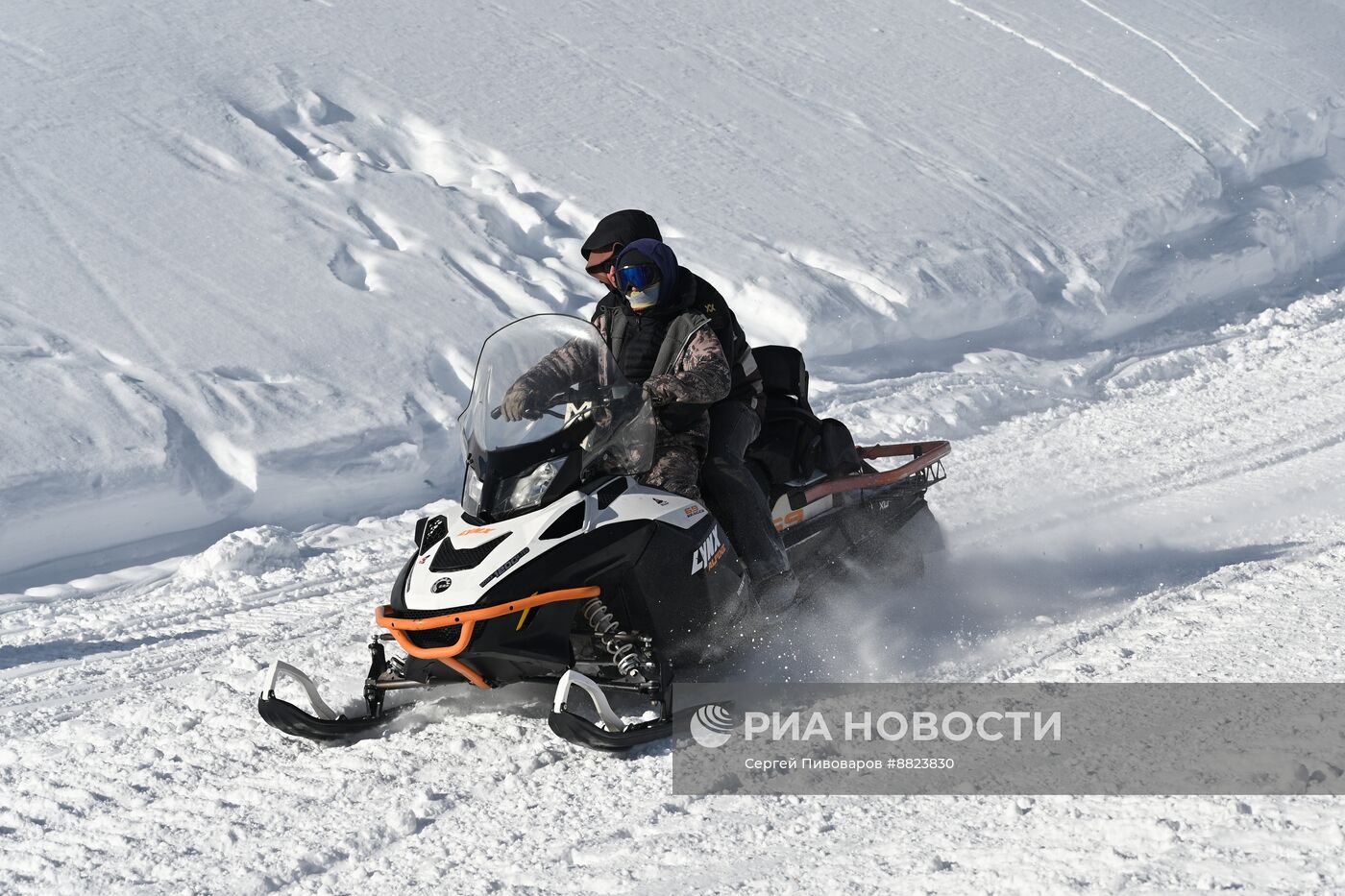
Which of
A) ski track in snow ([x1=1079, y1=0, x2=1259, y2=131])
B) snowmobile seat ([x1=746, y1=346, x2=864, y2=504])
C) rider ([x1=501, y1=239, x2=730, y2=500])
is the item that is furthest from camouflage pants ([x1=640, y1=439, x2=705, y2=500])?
ski track in snow ([x1=1079, y1=0, x2=1259, y2=131])

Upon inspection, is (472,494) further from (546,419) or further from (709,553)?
(709,553)

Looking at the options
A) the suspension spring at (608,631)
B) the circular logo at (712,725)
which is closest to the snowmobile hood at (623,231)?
the suspension spring at (608,631)

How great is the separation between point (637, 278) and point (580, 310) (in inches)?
204

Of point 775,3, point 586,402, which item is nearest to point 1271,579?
point 586,402

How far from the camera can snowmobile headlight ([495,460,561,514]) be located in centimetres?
417

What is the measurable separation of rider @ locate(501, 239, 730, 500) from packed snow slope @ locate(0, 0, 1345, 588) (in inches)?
117

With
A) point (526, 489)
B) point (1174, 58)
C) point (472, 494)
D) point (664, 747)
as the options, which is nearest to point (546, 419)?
point (526, 489)

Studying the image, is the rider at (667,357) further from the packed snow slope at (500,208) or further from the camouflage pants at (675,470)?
the packed snow slope at (500,208)

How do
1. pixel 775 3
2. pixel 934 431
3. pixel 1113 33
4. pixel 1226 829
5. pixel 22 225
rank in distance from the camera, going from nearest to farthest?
pixel 1226 829 < pixel 934 431 < pixel 22 225 < pixel 775 3 < pixel 1113 33

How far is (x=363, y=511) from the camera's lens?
7.43m

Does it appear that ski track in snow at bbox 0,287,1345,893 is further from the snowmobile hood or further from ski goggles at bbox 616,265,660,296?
the snowmobile hood

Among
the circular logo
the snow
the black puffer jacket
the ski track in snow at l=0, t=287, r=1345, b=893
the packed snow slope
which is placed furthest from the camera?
the packed snow slope

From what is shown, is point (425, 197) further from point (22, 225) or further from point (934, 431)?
point (934, 431)

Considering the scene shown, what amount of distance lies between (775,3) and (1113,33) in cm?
466
